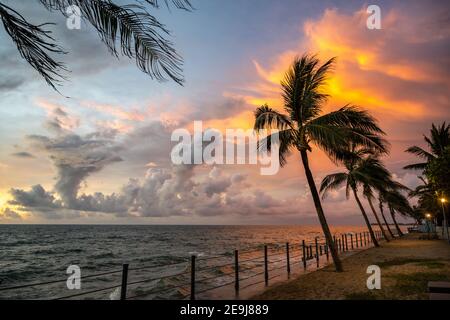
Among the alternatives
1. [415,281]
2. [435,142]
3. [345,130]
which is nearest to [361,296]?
[415,281]


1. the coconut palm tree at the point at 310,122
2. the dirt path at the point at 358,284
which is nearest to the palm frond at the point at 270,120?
the coconut palm tree at the point at 310,122

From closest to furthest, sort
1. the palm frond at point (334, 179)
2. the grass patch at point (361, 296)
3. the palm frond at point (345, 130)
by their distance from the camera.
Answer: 1. the grass patch at point (361, 296)
2. the palm frond at point (345, 130)
3. the palm frond at point (334, 179)

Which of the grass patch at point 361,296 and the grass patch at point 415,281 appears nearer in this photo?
the grass patch at point 361,296

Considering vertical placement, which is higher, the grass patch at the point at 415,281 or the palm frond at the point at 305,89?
the palm frond at the point at 305,89

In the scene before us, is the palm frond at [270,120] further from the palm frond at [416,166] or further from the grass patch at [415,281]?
the palm frond at [416,166]

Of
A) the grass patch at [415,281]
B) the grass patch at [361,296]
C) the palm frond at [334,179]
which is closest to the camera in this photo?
the grass patch at [361,296]

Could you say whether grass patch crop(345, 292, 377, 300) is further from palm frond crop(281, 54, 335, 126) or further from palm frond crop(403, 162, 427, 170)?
palm frond crop(403, 162, 427, 170)

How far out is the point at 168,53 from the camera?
99.1 inches

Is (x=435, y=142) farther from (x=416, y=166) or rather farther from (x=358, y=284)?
(x=358, y=284)

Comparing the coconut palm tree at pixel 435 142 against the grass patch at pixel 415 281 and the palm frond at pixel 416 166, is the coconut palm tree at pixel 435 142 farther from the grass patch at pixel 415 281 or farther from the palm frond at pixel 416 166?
the grass patch at pixel 415 281

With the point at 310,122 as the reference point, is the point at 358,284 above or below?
below

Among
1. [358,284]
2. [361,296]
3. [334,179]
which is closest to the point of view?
[361,296]
